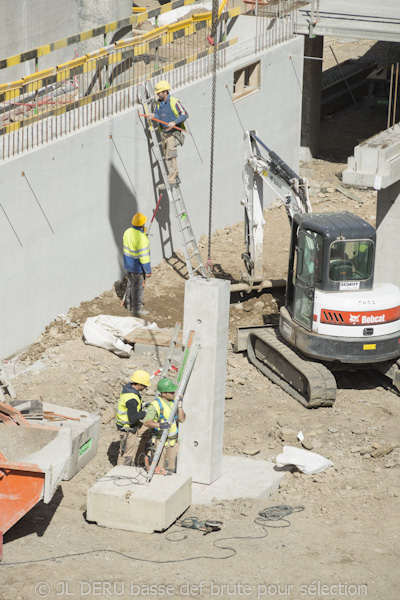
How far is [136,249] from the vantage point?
64.2 feet

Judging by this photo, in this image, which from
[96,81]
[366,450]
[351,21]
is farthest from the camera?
[351,21]

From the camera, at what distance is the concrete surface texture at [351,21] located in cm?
2550

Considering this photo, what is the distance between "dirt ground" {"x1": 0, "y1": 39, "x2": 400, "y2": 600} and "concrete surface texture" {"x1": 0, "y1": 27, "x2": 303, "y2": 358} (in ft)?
1.99

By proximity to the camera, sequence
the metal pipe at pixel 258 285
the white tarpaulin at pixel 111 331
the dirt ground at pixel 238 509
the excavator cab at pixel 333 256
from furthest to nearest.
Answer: the metal pipe at pixel 258 285 → the white tarpaulin at pixel 111 331 → the excavator cab at pixel 333 256 → the dirt ground at pixel 238 509

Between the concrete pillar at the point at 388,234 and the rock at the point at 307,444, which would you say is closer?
the rock at the point at 307,444

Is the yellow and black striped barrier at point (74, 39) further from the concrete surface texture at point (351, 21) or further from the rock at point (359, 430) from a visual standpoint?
the rock at point (359, 430)

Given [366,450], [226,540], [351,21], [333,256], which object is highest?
[351,21]

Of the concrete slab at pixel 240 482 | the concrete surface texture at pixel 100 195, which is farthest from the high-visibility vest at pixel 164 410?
the concrete surface texture at pixel 100 195

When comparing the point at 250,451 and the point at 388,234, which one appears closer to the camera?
the point at 250,451

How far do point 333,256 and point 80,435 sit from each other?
504cm

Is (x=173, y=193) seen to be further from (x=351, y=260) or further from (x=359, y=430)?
(x=359, y=430)

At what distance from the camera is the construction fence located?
1895 cm

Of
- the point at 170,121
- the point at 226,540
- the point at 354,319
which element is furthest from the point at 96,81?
the point at 226,540

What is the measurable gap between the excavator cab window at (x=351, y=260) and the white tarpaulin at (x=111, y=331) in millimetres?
3555
